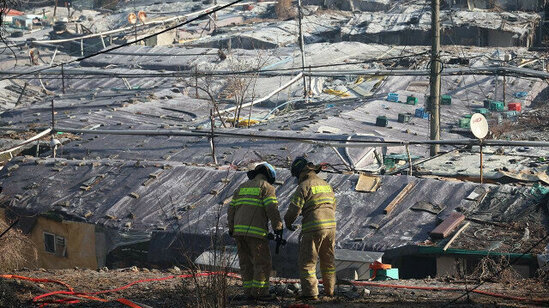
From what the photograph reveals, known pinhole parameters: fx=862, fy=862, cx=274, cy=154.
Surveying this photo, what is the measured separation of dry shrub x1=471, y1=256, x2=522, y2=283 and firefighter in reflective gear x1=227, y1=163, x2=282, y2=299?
2909 mm

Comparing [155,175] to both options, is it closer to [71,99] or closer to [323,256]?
[323,256]

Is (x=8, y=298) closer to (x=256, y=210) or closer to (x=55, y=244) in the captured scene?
(x=256, y=210)

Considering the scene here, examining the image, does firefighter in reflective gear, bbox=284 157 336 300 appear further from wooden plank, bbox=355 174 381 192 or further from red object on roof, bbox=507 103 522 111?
red object on roof, bbox=507 103 522 111

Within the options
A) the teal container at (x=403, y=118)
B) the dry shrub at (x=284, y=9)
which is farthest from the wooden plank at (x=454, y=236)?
the dry shrub at (x=284, y=9)

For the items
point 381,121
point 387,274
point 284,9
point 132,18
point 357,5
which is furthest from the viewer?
point 357,5

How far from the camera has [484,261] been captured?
438 inches

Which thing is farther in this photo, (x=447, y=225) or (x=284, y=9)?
(x=284, y=9)

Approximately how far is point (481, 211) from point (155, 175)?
6083mm

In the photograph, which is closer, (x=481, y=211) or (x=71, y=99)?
(x=481, y=211)

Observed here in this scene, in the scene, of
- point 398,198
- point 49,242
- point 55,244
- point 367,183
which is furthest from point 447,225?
point 49,242

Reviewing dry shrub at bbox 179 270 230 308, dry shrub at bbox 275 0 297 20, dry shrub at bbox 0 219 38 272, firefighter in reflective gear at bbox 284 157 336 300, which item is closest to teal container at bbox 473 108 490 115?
dry shrub at bbox 0 219 38 272

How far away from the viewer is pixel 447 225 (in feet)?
41.8

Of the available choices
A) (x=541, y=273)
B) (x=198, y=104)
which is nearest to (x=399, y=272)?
(x=541, y=273)

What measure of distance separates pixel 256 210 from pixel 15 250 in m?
7.34
